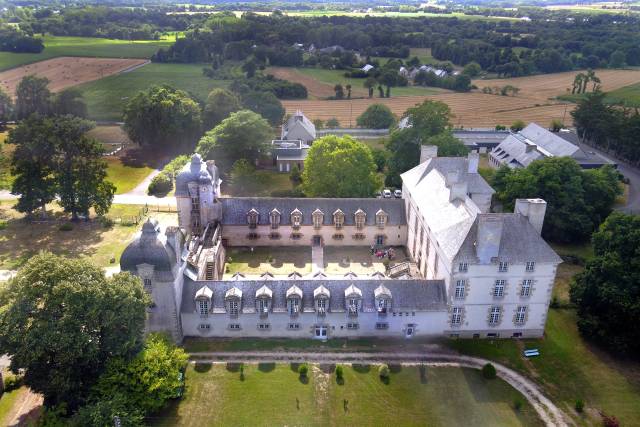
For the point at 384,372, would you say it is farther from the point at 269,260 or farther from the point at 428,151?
the point at 428,151

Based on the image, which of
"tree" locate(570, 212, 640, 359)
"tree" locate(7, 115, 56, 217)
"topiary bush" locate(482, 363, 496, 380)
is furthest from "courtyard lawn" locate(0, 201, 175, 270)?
"tree" locate(570, 212, 640, 359)

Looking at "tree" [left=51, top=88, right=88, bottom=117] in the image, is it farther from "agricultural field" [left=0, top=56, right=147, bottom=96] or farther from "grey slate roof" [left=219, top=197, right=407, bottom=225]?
"grey slate roof" [left=219, top=197, right=407, bottom=225]

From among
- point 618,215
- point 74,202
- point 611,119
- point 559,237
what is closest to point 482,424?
point 618,215

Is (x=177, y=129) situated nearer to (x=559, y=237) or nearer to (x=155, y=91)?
(x=155, y=91)

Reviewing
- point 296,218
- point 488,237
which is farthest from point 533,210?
point 296,218

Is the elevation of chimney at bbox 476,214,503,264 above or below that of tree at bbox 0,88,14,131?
above

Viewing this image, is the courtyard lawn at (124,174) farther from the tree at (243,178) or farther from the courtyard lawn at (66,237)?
the tree at (243,178)
